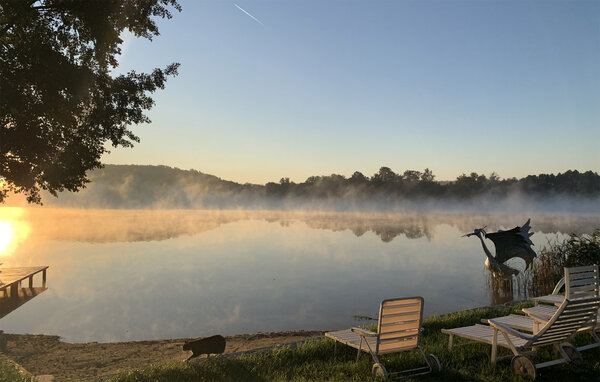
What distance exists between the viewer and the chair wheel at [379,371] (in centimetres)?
525

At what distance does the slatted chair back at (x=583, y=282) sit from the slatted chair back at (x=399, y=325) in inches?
78.0

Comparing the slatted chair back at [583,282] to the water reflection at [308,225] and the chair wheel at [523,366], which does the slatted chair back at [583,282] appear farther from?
the water reflection at [308,225]

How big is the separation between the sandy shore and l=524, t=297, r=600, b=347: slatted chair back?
468cm

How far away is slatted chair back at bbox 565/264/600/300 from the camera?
18.9ft

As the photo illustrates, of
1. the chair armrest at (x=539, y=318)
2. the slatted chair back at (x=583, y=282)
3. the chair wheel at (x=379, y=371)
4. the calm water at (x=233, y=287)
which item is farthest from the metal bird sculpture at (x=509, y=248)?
the chair wheel at (x=379, y=371)

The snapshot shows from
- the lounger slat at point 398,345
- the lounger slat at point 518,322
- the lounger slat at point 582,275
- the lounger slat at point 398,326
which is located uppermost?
the lounger slat at point 582,275

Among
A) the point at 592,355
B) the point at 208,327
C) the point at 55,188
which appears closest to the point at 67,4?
the point at 55,188

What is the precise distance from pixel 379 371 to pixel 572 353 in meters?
2.60

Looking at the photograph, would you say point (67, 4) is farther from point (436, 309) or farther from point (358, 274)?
point (358, 274)

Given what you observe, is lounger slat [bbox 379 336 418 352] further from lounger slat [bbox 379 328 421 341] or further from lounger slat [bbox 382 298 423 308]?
lounger slat [bbox 382 298 423 308]

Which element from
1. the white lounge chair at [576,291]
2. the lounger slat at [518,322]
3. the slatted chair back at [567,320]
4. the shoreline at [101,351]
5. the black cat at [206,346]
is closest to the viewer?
the slatted chair back at [567,320]

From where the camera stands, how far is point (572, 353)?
18.8 ft

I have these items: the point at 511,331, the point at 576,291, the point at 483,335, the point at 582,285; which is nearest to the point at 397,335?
the point at 483,335

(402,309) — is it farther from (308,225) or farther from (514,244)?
(308,225)
